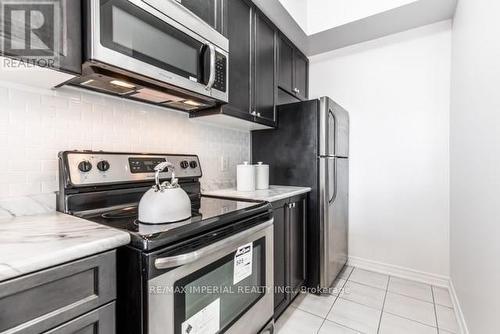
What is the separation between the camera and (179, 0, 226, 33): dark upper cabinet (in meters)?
1.25

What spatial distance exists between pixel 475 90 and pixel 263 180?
56.2 inches

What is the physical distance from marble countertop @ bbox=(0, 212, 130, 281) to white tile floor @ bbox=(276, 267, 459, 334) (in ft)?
4.62

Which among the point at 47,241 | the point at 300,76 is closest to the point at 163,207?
the point at 47,241

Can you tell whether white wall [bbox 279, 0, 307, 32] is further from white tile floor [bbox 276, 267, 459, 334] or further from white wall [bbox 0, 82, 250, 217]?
white tile floor [bbox 276, 267, 459, 334]

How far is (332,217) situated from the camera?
6.92 ft

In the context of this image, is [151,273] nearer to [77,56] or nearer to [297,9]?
[77,56]

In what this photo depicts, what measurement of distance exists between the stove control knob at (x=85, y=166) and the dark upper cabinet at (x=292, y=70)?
1667 millimetres

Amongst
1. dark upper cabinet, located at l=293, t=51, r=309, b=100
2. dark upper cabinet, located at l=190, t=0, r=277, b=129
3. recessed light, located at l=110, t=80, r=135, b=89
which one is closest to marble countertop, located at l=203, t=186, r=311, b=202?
dark upper cabinet, located at l=190, t=0, r=277, b=129

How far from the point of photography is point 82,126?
122 cm

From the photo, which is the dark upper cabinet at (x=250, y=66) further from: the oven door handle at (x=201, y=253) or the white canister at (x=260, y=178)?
the oven door handle at (x=201, y=253)

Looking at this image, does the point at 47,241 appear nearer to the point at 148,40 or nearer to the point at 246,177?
the point at 148,40

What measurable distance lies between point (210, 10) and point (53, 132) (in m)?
1.03

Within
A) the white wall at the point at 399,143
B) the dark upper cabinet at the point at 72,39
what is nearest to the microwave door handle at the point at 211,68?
the dark upper cabinet at the point at 72,39

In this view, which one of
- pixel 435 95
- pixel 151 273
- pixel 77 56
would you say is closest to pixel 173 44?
pixel 77 56
